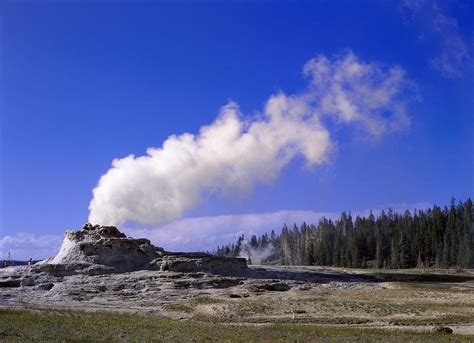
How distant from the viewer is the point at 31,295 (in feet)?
196

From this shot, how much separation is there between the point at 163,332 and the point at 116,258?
42330mm

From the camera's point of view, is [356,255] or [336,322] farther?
[356,255]

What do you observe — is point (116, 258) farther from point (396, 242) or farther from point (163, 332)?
point (396, 242)

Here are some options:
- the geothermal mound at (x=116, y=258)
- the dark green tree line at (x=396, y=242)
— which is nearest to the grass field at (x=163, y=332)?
the geothermal mound at (x=116, y=258)

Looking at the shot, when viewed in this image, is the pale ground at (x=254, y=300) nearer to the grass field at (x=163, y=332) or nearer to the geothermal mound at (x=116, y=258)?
the geothermal mound at (x=116, y=258)

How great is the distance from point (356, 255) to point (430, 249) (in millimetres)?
20397

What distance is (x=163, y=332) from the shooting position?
31.4 m

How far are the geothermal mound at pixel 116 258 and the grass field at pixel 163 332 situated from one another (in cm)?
3023

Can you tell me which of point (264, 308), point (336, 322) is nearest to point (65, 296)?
point (264, 308)

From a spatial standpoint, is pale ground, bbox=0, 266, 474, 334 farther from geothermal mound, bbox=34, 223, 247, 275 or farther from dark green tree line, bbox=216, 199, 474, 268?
dark green tree line, bbox=216, 199, 474, 268

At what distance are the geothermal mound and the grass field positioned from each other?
30.2 metres

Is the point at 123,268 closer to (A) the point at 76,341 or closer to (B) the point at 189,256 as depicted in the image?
(B) the point at 189,256

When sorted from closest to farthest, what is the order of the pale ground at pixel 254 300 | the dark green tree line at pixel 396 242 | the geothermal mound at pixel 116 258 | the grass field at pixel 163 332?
the grass field at pixel 163 332
the pale ground at pixel 254 300
the geothermal mound at pixel 116 258
the dark green tree line at pixel 396 242

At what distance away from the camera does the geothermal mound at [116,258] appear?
69.1 meters
